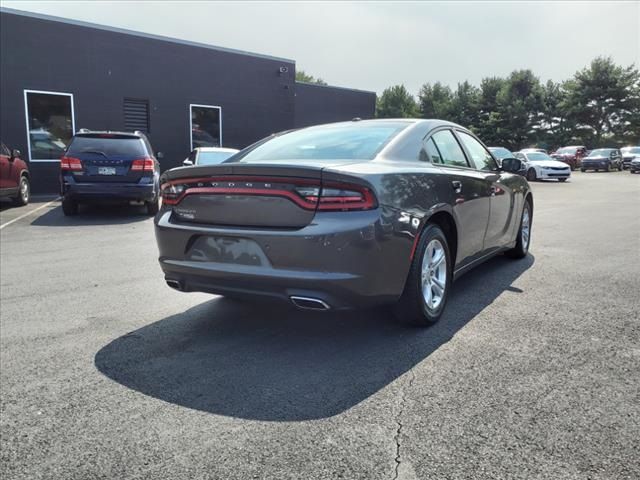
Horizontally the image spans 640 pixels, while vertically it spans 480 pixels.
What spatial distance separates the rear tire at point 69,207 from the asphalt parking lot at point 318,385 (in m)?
5.43

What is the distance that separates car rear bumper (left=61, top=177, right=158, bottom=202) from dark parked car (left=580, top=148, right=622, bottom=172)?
111 feet

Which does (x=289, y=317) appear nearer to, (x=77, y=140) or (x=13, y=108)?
(x=77, y=140)

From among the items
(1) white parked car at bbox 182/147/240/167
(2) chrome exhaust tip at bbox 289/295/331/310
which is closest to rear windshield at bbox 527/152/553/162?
(1) white parked car at bbox 182/147/240/167

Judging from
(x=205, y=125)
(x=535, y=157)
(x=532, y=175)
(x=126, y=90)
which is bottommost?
(x=532, y=175)

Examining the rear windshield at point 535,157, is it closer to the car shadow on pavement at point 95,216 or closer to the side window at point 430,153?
the car shadow on pavement at point 95,216

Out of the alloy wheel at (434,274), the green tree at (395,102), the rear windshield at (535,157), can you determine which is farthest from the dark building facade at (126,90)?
the green tree at (395,102)

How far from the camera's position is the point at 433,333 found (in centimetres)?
373

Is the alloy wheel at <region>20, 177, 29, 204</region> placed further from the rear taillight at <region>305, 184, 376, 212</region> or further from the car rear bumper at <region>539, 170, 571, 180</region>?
the car rear bumper at <region>539, 170, 571, 180</region>

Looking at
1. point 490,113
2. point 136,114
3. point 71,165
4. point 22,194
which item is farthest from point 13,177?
point 490,113

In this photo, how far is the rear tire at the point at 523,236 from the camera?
612 centimetres

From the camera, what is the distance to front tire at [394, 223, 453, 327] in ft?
11.8

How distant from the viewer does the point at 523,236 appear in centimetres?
625

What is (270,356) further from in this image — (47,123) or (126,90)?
(126,90)

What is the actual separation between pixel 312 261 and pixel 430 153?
1.61 meters
